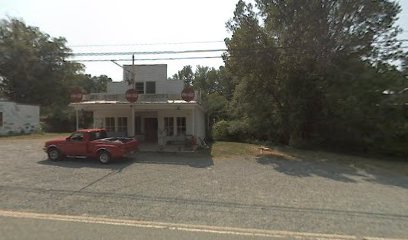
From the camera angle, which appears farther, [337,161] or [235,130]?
[235,130]

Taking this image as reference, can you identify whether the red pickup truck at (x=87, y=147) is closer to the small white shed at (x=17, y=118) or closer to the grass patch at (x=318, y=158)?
the grass patch at (x=318, y=158)

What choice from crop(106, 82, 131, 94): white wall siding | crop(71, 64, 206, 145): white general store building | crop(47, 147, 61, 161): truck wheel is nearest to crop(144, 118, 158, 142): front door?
crop(71, 64, 206, 145): white general store building

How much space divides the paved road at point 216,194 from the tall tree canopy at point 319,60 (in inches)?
238

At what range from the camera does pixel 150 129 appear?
28016 mm

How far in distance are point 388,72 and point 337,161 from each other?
6873 mm

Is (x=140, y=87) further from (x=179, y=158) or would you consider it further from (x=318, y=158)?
(x=318, y=158)

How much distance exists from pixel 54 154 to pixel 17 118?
2286 centimetres

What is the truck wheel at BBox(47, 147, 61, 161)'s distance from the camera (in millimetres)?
17641

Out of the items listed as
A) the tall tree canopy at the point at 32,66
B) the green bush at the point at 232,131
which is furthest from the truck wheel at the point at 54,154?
the tall tree canopy at the point at 32,66

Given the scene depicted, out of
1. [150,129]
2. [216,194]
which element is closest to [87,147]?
[216,194]

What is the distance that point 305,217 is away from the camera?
795cm

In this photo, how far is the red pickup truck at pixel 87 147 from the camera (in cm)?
1709

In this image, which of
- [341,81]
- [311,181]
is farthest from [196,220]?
[341,81]

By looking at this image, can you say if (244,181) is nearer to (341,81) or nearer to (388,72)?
(341,81)
